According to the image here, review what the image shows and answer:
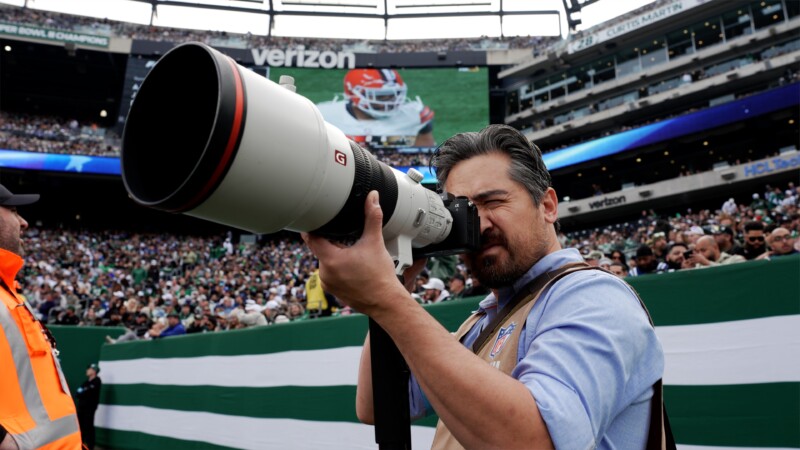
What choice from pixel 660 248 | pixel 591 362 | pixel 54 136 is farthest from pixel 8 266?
pixel 54 136

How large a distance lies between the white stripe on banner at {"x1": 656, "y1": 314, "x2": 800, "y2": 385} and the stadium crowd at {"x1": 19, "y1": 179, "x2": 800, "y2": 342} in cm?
96

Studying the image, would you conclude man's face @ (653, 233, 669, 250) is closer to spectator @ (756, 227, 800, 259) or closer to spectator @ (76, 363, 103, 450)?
spectator @ (756, 227, 800, 259)

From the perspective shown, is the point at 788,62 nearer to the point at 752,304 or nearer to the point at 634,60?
the point at 634,60

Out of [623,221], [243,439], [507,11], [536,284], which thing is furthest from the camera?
[507,11]

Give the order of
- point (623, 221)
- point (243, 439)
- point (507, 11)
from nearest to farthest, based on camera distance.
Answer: point (243, 439) → point (623, 221) → point (507, 11)

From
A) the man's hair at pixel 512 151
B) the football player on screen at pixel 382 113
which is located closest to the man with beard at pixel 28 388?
the man's hair at pixel 512 151

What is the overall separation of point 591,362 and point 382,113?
32.6 meters

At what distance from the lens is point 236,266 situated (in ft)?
73.8

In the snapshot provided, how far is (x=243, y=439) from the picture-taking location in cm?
491

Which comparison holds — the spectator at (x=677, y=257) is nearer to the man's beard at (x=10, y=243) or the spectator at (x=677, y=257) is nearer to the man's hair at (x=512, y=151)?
the man's hair at (x=512, y=151)

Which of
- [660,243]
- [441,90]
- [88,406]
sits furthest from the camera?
[441,90]

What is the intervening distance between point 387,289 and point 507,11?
41983mm

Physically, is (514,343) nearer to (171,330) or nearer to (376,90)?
→ (171,330)

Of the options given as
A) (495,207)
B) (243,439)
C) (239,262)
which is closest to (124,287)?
(239,262)
